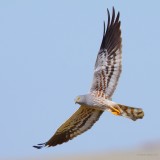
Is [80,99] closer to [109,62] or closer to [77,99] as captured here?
[77,99]

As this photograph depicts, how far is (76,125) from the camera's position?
2050cm

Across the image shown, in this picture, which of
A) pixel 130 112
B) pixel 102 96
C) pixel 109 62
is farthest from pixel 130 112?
pixel 109 62

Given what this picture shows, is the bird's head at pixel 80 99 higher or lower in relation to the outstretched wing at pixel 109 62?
lower

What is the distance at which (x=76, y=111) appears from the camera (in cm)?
2005

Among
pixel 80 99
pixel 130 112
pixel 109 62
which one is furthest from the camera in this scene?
pixel 109 62

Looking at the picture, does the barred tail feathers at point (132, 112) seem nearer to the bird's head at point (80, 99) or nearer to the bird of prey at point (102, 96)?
the bird of prey at point (102, 96)

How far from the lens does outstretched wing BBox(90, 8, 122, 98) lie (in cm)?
1988

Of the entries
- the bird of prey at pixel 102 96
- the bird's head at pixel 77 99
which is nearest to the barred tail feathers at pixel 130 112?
the bird of prey at pixel 102 96

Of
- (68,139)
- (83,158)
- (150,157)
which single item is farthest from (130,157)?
(68,139)

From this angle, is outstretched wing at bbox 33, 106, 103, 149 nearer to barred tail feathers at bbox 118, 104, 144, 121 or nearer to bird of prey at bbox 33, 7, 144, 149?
bird of prey at bbox 33, 7, 144, 149

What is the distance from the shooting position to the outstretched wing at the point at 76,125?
66.1 feet

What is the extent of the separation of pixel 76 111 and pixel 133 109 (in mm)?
1370

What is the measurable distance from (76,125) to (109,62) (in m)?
1.66

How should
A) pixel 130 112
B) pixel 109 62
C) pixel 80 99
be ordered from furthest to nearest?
pixel 109 62
pixel 130 112
pixel 80 99
